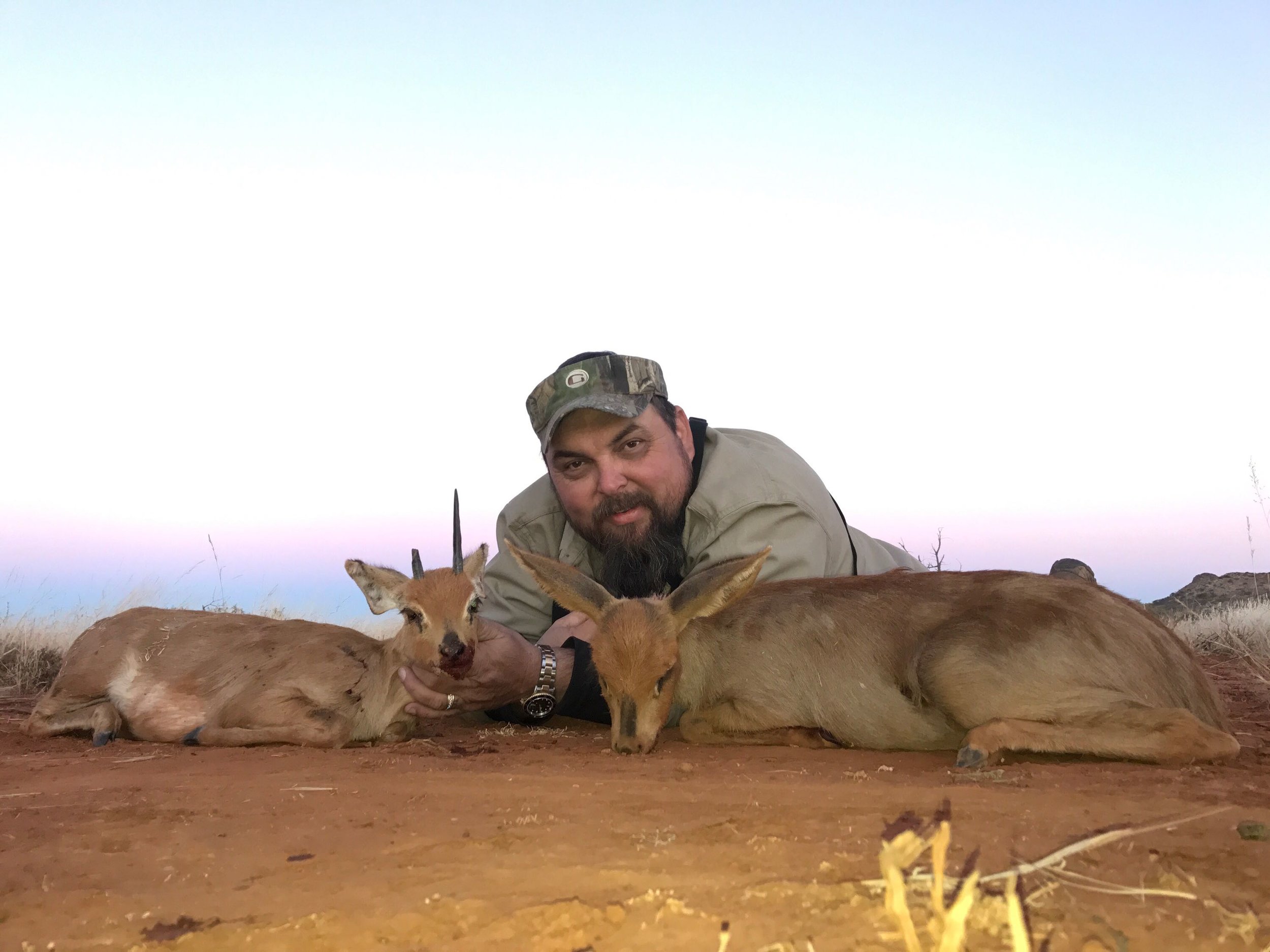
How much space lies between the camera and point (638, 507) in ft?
24.0

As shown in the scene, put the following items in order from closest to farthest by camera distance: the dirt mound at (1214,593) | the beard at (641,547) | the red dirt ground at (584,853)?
the red dirt ground at (584,853)
the beard at (641,547)
the dirt mound at (1214,593)

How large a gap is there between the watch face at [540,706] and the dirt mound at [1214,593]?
13540 millimetres

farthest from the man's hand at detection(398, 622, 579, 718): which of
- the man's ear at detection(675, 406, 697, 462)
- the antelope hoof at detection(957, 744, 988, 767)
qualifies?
the antelope hoof at detection(957, 744, 988, 767)

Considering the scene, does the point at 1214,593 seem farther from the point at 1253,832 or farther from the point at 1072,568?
the point at 1253,832

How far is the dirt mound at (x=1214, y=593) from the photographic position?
56.9 ft

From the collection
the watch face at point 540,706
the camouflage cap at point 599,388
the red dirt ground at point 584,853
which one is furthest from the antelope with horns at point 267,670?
the red dirt ground at point 584,853

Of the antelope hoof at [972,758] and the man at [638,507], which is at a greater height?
the man at [638,507]

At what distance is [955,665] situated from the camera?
5320 millimetres

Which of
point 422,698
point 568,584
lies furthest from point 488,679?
point 568,584

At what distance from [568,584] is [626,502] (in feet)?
4.27

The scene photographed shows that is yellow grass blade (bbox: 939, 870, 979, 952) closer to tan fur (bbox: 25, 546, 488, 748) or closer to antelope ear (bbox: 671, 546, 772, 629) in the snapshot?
antelope ear (bbox: 671, 546, 772, 629)

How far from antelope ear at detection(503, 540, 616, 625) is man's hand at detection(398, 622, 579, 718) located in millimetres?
502

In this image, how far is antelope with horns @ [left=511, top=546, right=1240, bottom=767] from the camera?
493 centimetres

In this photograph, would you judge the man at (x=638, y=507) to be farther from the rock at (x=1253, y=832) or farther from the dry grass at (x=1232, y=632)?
the dry grass at (x=1232, y=632)
